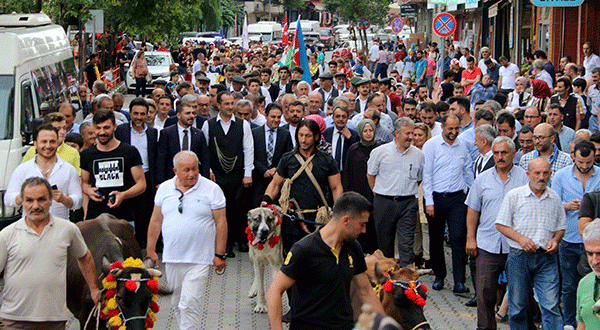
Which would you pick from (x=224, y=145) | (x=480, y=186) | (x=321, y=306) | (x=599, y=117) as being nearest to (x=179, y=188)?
(x=321, y=306)

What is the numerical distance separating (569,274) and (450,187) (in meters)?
1.96

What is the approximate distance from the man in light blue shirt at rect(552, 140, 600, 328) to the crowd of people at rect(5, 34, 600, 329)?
14 millimetres

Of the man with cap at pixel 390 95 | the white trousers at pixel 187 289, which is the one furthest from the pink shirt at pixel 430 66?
the white trousers at pixel 187 289

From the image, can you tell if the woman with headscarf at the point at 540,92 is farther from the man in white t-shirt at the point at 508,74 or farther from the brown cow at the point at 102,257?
the brown cow at the point at 102,257

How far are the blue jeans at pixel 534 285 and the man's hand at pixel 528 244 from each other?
96 millimetres

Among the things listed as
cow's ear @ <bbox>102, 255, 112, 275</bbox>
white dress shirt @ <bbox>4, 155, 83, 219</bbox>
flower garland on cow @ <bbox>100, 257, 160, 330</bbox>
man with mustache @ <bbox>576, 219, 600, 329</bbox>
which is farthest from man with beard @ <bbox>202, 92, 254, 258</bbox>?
man with mustache @ <bbox>576, 219, 600, 329</bbox>

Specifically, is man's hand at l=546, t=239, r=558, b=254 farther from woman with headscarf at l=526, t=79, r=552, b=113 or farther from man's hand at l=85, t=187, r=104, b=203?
woman with headscarf at l=526, t=79, r=552, b=113

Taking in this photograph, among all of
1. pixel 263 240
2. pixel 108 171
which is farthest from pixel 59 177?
pixel 263 240

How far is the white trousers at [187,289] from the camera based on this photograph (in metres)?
7.04

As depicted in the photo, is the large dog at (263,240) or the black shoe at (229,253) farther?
the black shoe at (229,253)

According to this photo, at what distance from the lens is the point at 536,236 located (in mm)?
Answer: 7273

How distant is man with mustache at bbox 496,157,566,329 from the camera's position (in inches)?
284

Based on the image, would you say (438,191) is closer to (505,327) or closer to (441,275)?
(441,275)

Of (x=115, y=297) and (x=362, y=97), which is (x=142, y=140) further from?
(x=362, y=97)
